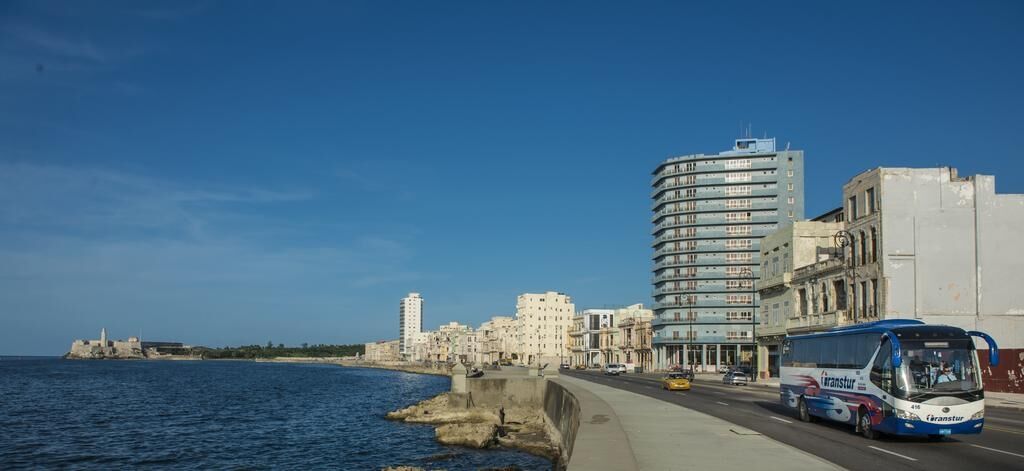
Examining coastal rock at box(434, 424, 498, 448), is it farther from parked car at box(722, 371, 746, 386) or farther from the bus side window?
parked car at box(722, 371, 746, 386)

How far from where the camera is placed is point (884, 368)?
21.0 meters

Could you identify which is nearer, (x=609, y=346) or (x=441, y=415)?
(x=441, y=415)

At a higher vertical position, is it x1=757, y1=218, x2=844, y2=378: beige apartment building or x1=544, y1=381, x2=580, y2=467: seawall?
x1=757, y1=218, x2=844, y2=378: beige apartment building

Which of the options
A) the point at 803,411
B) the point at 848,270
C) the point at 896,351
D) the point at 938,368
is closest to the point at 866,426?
the point at 938,368

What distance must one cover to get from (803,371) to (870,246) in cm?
2764

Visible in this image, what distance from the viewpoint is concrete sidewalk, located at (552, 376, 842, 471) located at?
14.9 meters

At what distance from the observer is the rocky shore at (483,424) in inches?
1510

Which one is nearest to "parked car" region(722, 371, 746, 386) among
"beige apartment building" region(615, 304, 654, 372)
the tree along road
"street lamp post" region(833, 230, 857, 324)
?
"street lamp post" region(833, 230, 857, 324)

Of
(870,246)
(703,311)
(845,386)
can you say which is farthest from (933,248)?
(703,311)

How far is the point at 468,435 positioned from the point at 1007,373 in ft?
103

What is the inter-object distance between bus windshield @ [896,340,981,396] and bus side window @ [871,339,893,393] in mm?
321

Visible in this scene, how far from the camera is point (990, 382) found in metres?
46.9

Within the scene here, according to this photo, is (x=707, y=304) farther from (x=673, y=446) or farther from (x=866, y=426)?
(x=673, y=446)

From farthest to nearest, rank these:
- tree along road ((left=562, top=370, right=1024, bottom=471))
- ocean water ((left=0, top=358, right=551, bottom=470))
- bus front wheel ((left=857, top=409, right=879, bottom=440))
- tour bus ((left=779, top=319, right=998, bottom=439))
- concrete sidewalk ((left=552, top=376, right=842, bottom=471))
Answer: ocean water ((left=0, top=358, right=551, bottom=470)), bus front wheel ((left=857, top=409, right=879, bottom=440)), tour bus ((left=779, top=319, right=998, bottom=439)), tree along road ((left=562, top=370, right=1024, bottom=471)), concrete sidewalk ((left=552, top=376, right=842, bottom=471))
